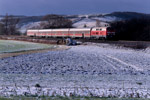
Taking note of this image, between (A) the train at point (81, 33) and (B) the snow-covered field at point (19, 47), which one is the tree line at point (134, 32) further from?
(B) the snow-covered field at point (19, 47)

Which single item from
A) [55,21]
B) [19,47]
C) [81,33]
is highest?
[55,21]

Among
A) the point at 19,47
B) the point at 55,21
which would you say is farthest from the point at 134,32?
the point at 55,21

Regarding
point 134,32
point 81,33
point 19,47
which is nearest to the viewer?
point 19,47

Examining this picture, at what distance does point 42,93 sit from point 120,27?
74889 mm

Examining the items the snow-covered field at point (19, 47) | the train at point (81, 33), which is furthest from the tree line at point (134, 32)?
the snow-covered field at point (19, 47)

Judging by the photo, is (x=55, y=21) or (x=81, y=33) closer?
(x=81, y=33)

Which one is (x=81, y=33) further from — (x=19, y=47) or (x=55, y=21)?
(x=55, y=21)

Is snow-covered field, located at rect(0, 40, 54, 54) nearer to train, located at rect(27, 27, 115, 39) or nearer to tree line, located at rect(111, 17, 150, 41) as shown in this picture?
Result: train, located at rect(27, 27, 115, 39)

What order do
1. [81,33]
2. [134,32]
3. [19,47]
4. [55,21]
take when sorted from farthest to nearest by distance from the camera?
[55,21]
[134,32]
[81,33]
[19,47]

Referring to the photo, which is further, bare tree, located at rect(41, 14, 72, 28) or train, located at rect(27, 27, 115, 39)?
bare tree, located at rect(41, 14, 72, 28)

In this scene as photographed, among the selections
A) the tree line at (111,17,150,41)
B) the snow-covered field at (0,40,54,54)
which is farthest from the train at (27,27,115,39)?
the snow-covered field at (0,40,54,54)

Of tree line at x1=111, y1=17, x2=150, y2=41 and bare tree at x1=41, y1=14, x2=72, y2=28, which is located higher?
bare tree at x1=41, y1=14, x2=72, y2=28

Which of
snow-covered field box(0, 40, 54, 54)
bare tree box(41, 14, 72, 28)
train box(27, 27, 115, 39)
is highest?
bare tree box(41, 14, 72, 28)

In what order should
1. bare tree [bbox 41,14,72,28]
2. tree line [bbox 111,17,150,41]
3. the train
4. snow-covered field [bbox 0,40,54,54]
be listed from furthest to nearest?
bare tree [bbox 41,14,72,28] → tree line [bbox 111,17,150,41] → the train → snow-covered field [bbox 0,40,54,54]
